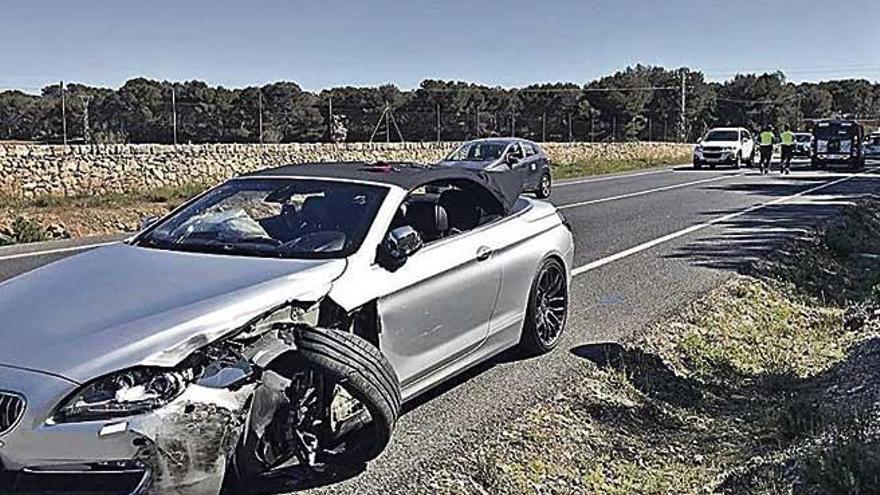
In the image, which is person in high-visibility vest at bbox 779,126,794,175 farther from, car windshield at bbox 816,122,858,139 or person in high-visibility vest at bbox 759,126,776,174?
car windshield at bbox 816,122,858,139

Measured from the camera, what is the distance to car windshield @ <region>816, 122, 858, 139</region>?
4109 cm

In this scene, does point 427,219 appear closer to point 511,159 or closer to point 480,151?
point 511,159

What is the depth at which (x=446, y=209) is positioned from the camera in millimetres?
6539

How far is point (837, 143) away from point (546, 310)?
38089 millimetres

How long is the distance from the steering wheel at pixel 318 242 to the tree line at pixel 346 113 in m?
21.1

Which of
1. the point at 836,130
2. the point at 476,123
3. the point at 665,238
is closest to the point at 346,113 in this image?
the point at 476,123

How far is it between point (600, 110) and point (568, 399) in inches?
2599

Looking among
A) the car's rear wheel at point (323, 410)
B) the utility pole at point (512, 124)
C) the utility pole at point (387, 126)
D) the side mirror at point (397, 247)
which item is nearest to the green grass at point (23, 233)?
the side mirror at point (397, 247)

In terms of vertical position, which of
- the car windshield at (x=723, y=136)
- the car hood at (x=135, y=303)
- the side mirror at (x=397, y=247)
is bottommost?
the car hood at (x=135, y=303)

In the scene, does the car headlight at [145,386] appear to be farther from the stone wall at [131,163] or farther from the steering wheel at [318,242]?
the stone wall at [131,163]

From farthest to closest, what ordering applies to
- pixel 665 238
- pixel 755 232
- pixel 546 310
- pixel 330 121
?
pixel 330 121, pixel 755 232, pixel 665 238, pixel 546 310

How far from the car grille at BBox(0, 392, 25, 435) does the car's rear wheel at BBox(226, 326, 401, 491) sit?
3.02 ft

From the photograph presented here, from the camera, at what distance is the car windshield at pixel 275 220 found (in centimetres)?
536

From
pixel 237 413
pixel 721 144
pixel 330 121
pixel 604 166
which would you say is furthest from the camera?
pixel 604 166
